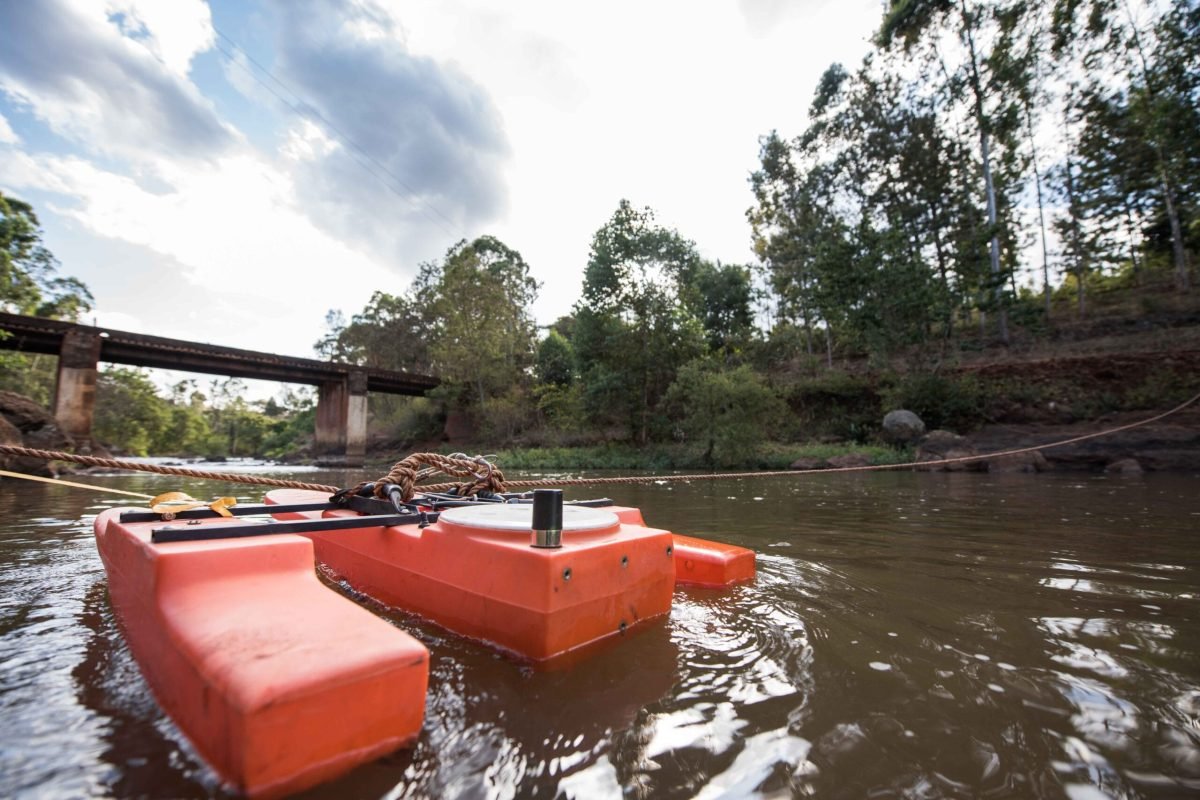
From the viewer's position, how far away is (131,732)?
52.2 inches

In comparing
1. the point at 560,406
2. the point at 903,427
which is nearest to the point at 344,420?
the point at 560,406

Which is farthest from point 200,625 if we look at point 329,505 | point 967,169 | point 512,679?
point 967,169

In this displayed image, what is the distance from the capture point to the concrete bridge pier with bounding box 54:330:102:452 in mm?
21781

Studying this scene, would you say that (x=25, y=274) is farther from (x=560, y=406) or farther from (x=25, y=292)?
(x=560, y=406)

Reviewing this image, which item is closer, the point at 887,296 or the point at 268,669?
the point at 268,669

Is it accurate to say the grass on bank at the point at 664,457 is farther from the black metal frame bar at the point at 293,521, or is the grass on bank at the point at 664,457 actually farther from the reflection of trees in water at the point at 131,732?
the reflection of trees in water at the point at 131,732

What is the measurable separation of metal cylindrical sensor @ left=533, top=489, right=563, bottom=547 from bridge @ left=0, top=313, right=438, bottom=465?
83.5 ft

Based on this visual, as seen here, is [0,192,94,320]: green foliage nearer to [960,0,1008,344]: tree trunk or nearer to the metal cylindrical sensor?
the metal cylindrical sensor

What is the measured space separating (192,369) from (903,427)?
110 ft

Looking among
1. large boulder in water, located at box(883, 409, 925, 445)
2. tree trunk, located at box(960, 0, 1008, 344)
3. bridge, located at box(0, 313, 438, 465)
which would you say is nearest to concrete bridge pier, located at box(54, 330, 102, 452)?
bridge, located at box(0, 313, 438, 465)

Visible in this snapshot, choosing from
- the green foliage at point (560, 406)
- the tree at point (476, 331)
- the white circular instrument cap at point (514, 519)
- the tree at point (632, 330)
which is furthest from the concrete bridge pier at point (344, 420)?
the white circular instrument cap at point (514, 519)

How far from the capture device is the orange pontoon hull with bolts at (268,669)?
3.26 ft

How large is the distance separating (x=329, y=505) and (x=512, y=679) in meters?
1.71

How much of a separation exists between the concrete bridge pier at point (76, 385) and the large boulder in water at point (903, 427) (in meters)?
30.7
